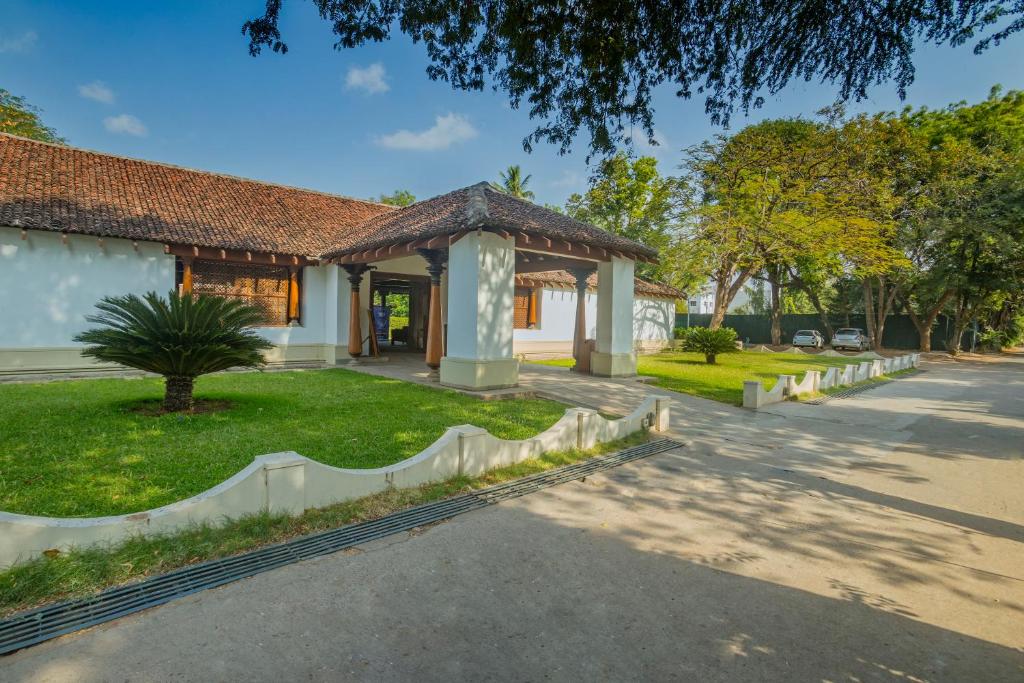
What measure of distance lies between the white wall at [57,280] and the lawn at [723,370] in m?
11.4

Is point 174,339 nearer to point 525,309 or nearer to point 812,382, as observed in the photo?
point 812,382

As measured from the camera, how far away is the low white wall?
300 cm

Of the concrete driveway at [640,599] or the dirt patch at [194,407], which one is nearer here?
the concrete driveway at [640,599]

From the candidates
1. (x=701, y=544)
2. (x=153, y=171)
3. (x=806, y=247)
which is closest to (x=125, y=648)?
(x=701, y=544)

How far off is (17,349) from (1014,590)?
1529 centimetres

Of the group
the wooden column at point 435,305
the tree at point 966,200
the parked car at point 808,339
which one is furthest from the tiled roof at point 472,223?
the parked car at point 808,339

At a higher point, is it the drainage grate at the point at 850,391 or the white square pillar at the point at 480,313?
the white square pillar at the point at 480,313

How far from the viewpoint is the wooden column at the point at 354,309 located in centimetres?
1330

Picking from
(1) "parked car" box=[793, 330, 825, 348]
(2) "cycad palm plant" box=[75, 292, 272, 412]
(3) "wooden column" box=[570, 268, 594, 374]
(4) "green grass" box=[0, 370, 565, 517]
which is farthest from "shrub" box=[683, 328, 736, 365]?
(1) "parked car" box=[793, 330, 825, 348]

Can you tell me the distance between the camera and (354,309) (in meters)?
13.4

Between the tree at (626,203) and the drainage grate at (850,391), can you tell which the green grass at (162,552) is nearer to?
the drainage grate at (850,391)

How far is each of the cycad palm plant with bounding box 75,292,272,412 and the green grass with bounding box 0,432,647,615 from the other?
4083 mm

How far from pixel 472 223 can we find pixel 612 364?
536 centimetres

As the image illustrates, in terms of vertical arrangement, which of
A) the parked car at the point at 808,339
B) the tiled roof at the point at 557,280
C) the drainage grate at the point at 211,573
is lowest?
the drainage grate at the point at 211,573
